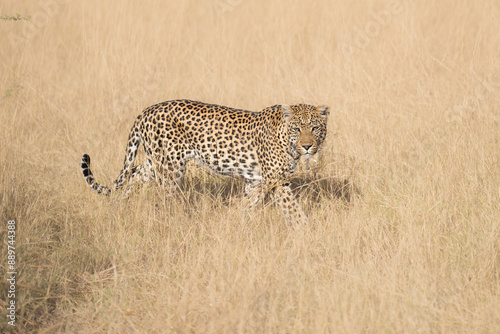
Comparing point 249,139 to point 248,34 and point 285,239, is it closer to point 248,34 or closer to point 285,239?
point 285,239

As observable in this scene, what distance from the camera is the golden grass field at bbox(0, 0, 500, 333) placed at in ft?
13.9

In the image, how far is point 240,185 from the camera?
22.4 ft

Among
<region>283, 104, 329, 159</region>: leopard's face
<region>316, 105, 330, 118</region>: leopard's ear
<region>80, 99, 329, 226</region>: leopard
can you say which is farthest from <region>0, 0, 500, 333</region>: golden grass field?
<region>316, 105, 330, 118</region>: leopard's ear

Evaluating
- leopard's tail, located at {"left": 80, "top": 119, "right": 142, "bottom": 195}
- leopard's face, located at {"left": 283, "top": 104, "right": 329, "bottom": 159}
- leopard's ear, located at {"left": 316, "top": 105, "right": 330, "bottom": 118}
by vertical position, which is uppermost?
leopard's ear, located at {"left": 316, "top": 105, "right": 330, "bottom": 118}

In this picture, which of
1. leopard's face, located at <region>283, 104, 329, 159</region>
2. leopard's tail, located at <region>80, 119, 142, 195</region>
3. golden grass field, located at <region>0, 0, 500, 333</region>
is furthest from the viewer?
leopard's tail, located at <region>80, 119, 142, 195</region>

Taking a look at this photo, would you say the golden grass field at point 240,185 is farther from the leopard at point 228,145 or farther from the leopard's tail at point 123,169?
the leopard at point 228,145

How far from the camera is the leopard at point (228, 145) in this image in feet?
19.1

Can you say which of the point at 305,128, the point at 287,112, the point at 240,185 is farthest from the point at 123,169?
the point at 305,128

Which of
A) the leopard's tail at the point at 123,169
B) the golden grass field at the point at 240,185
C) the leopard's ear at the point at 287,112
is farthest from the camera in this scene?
the leopard's tail at the point at 123,169

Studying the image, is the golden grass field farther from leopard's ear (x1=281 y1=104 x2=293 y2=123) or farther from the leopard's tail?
leopard's ear (x1=281 y1=104 x2=293 y2=123)

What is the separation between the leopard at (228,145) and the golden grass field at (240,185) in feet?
0.73

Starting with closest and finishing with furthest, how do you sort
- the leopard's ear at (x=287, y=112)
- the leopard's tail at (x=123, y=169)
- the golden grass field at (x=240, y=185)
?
the golden grass field at (x=240, y=185), the leopard's ear at (x=287, y=112), the leopard's tail at (x=123, y=169)

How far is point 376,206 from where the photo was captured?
5.80 meters

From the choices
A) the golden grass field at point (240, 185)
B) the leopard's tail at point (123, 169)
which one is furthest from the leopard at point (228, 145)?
the golden grass field at point (240, 185)
